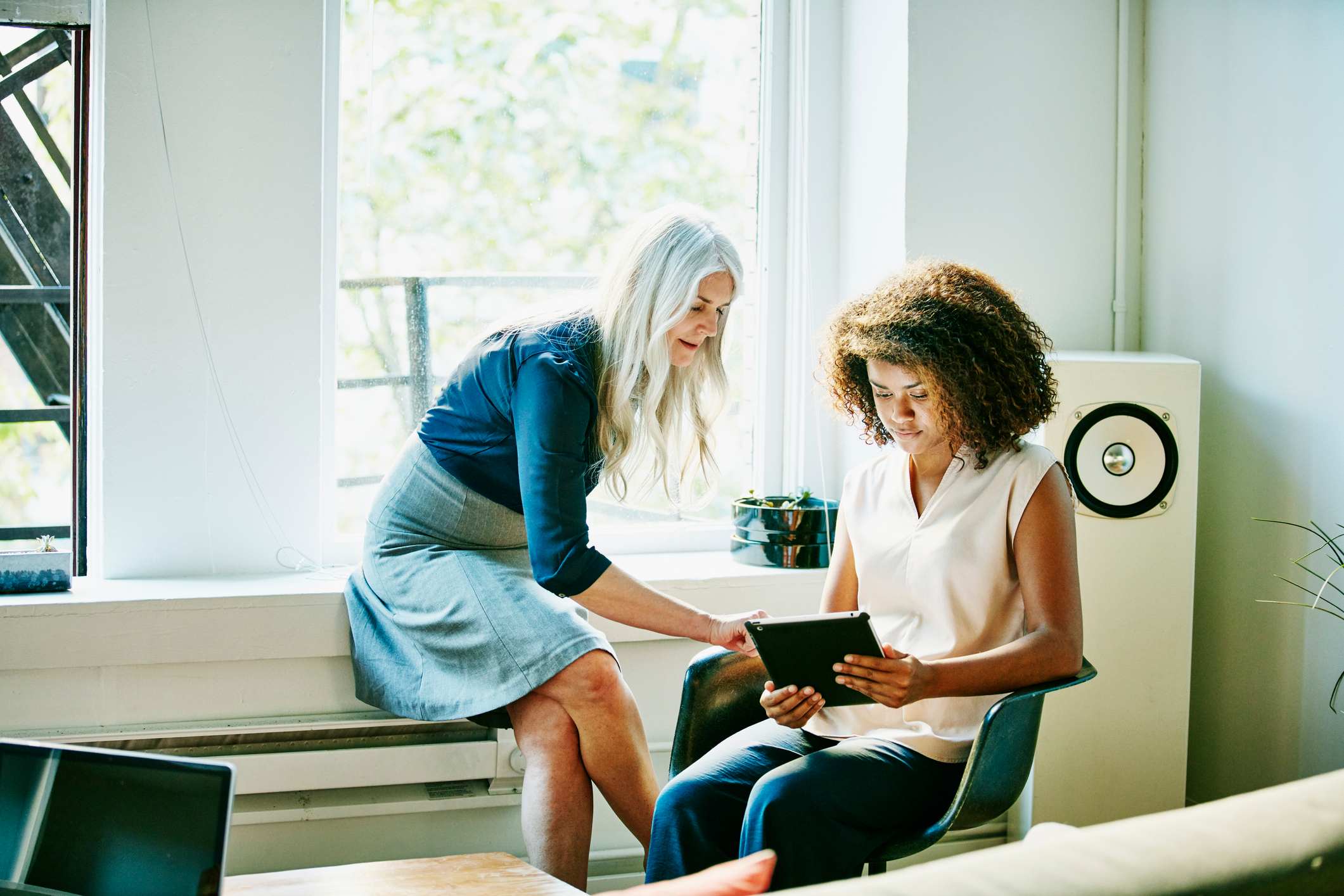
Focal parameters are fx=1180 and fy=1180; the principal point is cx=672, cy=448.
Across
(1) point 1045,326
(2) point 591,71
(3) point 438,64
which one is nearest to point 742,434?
(1) point 1045,326

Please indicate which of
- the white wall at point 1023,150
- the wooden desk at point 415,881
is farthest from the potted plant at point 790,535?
the wooden desk at point 415,881

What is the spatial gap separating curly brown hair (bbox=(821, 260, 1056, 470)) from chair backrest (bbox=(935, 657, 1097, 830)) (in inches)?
13.9

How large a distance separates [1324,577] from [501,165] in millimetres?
1998

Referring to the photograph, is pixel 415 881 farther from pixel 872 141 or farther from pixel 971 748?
pixel 872 141

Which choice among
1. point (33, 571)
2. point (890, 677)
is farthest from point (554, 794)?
point (33, 571)

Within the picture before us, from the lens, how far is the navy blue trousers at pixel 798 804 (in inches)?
63.0

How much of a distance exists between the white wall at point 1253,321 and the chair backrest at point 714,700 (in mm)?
1203

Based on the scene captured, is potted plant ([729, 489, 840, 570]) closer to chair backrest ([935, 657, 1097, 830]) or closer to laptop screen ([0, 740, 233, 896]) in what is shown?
chair backrest ([935, 657, 1097, 830])

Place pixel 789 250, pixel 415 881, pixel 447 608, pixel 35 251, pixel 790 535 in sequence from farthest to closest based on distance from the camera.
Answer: pixel 789 250
pixel 790 535
pixel 35 251
pixel 447 608
pixel 415 881

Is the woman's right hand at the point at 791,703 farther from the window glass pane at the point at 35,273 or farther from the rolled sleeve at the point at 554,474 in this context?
the window glass pane at the point at 35,273

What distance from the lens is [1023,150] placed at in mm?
2752

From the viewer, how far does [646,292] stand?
203 cm

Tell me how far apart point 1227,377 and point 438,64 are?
1.92 m

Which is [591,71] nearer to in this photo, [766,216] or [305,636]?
[766,216]
